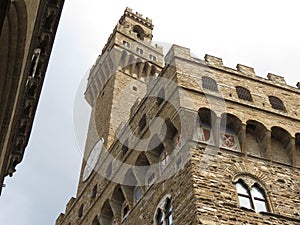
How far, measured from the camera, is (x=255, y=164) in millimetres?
12891

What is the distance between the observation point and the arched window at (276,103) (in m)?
15.2

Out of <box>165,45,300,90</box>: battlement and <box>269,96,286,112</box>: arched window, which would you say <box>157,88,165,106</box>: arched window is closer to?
<box>165,45,300,90</box>: battlement

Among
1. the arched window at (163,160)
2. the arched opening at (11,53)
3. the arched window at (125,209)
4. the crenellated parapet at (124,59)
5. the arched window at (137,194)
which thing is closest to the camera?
the arched opening at (11,53)

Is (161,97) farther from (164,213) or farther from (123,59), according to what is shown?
(123,59)

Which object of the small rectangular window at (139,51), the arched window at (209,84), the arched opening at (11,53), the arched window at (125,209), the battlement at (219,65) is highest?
the small rectangular window at (139,51)

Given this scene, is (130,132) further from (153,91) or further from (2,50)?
(2,50)

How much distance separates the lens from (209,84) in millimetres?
14648

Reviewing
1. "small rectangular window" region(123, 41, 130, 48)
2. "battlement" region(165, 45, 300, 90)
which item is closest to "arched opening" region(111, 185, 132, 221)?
"battlement" region(165, 45, 300, 90)

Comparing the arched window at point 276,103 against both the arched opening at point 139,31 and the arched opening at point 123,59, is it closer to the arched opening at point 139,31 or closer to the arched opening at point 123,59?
the arched opening at point 123,59

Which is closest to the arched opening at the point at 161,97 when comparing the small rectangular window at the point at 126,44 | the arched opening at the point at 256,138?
the arched opening at the point at 256,138

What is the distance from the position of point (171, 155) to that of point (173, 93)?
1.83m

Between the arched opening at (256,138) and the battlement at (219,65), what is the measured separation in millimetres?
2349

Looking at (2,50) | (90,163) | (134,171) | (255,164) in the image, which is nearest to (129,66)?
(90,163)

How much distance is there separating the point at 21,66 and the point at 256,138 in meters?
8.76
